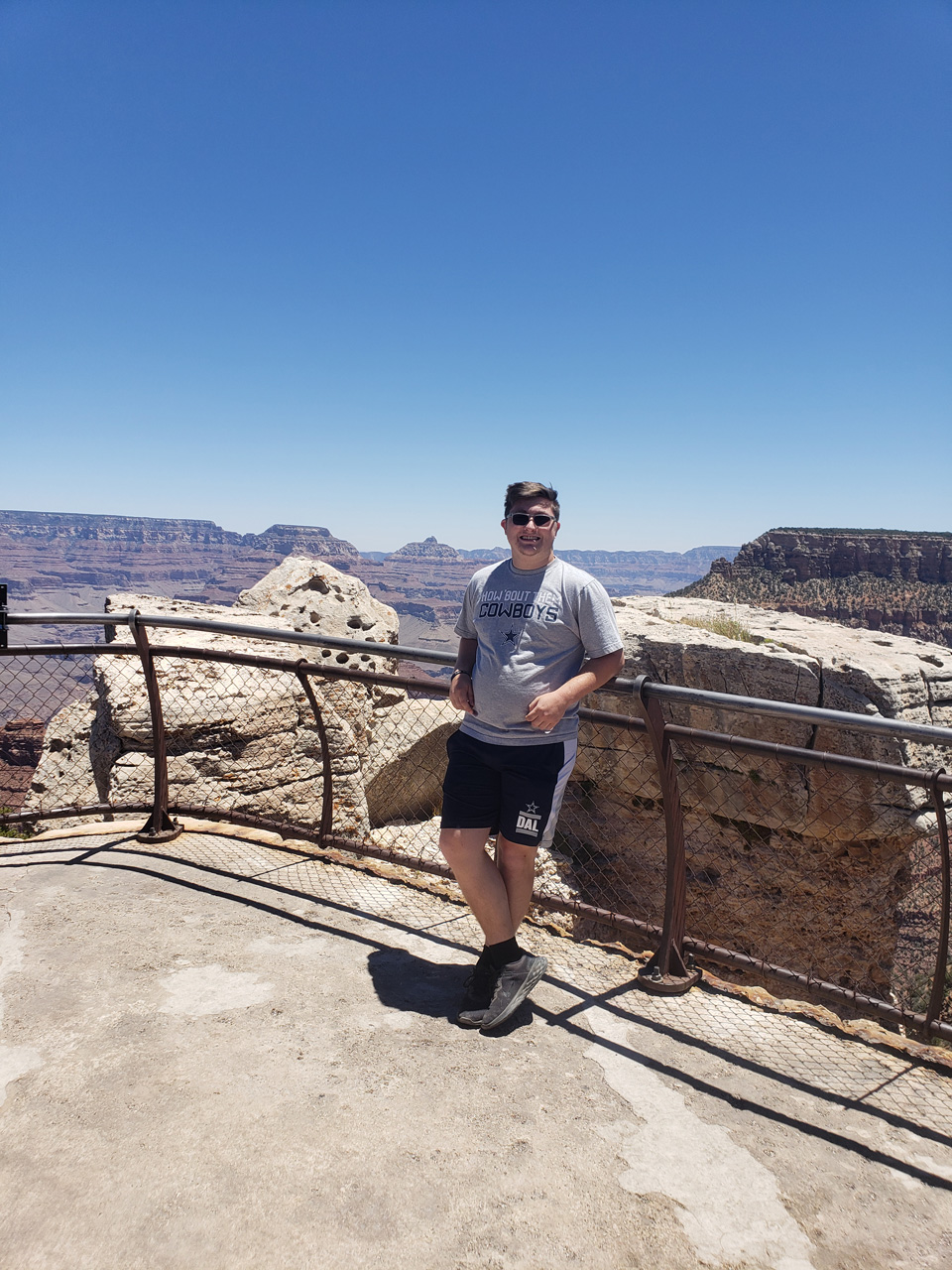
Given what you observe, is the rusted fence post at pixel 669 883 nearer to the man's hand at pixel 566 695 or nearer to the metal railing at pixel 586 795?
the metal railing at pixel 586 795

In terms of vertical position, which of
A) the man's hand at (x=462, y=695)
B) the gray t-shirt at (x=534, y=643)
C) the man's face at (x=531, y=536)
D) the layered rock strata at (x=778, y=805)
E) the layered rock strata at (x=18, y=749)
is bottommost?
the layered rock strata at (x=18, y=749)

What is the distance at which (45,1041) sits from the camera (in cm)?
264

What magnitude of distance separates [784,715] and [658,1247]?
70.1 inches

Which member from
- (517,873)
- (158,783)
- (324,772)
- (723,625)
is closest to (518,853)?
(517,873)

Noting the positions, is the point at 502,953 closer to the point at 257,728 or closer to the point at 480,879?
the point at 480,879

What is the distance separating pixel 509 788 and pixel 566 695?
43cm

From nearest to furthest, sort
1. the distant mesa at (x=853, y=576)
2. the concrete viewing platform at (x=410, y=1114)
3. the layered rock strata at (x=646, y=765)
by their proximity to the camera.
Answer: the concrete viewing platform at (x=410, y=1114) < the layered rock strata at (x=646, y=765) < the distant mesa at (x=853, y=576)

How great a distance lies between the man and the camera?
2848mm

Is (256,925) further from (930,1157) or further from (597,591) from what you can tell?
(930,1157)

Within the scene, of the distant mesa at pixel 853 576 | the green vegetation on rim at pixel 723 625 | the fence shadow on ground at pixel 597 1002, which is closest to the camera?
the fence shadow on ground at pixel 597 1002

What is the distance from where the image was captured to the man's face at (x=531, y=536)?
2.88 m

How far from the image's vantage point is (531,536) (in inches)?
114

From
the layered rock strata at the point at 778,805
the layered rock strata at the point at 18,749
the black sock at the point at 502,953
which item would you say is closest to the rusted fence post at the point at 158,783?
the black sock at the point at 502,953

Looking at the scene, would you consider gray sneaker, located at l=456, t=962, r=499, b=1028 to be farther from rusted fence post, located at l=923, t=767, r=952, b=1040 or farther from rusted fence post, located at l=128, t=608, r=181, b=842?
rusted fence post, located at l=128, t=608, r=181, b=842
